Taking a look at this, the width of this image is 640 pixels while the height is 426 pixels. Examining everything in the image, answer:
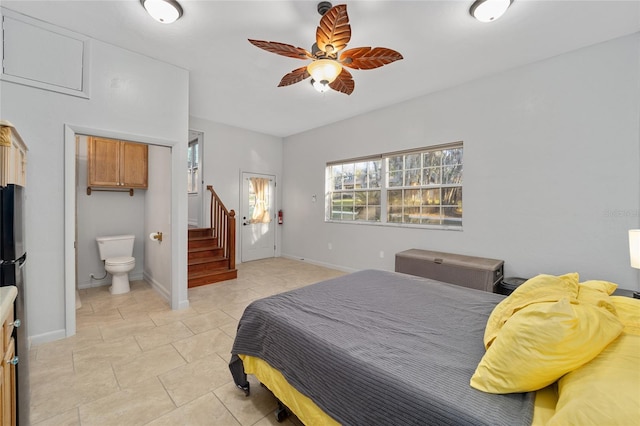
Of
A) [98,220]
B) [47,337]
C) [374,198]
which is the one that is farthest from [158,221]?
[374,198]

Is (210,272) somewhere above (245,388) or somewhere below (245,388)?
above

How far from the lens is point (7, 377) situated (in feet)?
3.65

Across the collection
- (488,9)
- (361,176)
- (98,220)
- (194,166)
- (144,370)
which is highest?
(488,9)

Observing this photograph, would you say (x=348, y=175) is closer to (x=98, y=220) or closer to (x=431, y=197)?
(x=431, y=197)

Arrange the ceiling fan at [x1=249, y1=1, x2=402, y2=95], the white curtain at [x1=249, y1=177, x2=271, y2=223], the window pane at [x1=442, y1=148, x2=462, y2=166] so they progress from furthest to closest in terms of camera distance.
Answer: the white curtain at [x1=249, y1=177, x2=271, y2=223], the window pane at [x1=442, y1=148, x2=462, y2=166], the ceiling fan at [x1=249, y1=1, x2=402, y2=95]

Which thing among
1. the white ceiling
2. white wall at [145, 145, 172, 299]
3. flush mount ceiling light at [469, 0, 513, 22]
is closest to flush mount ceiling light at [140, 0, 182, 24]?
the white ceiling

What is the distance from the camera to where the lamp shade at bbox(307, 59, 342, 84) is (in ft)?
7.29

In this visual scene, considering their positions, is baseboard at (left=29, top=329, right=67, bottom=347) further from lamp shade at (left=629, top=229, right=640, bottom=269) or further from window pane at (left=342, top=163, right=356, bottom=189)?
lamp shade at (left=629, top=229, right=640, bottom=269)

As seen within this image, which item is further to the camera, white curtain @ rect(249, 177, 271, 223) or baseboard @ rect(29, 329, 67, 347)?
white curtain @ rect(249, 177, 271, 223)

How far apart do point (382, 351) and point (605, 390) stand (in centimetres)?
74

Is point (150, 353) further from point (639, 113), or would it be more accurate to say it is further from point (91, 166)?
point (639, 113)

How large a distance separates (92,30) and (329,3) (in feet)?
7.69

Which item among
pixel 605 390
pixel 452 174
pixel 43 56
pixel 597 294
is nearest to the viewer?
pixel 605 390

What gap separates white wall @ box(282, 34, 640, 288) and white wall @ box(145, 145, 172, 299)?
137 inches
